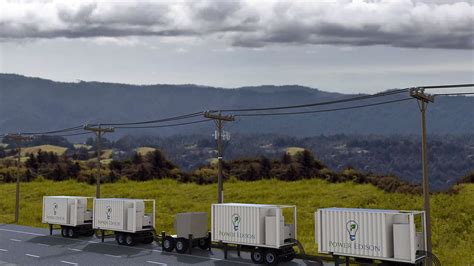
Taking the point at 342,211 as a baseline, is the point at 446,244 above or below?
below

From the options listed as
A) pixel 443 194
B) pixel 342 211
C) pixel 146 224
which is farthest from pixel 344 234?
pixel 443 194

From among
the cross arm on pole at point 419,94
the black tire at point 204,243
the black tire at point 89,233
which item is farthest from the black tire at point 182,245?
the cross arm on pole at point 419,94

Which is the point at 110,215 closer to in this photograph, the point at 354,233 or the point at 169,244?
the point at 169,244

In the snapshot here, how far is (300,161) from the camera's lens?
94.8m

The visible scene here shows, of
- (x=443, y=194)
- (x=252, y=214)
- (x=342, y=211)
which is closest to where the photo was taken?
(x=342, y=211)

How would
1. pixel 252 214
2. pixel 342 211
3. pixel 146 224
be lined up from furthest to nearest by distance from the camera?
pixel 146 224 < pixel 252 214 < pixel 342 211

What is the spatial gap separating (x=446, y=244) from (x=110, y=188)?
6555 centimetres

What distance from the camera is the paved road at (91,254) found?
31438mm

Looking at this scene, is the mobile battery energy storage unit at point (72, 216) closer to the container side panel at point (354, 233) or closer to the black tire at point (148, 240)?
the black tire at point (148, 240)

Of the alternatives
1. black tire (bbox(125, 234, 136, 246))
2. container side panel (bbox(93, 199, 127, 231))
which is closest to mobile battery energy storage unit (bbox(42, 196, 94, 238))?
container side panel (bbox(93, 199, 127, 231))

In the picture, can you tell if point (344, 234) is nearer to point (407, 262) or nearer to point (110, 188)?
point (407, 262)

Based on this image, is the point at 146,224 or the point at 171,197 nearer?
the point at 146,224

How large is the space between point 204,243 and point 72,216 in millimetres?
13026

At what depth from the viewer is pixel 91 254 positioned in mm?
34219
